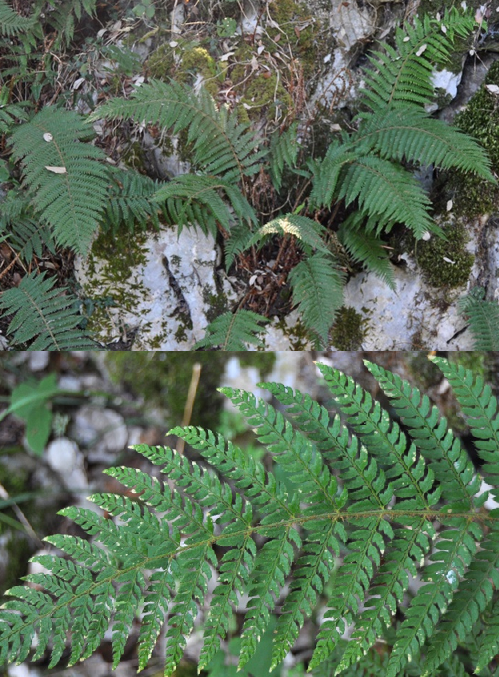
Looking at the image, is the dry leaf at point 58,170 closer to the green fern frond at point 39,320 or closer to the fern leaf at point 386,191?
the green fern frond at point 39,320

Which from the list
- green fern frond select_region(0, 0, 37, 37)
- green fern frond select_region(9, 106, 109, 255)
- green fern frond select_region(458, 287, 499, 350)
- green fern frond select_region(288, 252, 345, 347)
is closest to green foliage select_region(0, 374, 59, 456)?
green fern frond select_region(9, 106, 109, 255)

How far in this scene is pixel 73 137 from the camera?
293 centimetres

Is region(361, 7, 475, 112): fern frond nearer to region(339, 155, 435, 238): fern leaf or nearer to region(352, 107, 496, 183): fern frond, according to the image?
region(352, 107, 496, 183): fern frond

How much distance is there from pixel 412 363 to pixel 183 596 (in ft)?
3.82

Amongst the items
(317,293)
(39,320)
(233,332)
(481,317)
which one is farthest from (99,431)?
(481,317)

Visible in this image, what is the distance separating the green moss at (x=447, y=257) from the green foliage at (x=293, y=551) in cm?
177

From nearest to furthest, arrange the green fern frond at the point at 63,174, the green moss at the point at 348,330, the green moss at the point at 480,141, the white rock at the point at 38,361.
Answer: the white rock at the point at 38,361, the green fern frond at the point at 63,174, the green moss at the point at 480,141, the green moss at the point at 348,330

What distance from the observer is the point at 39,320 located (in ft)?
9.20

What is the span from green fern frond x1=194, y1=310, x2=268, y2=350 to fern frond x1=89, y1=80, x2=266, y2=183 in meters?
0.89

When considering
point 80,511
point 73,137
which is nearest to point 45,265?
point 73,137

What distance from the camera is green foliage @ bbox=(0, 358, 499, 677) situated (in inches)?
51.0

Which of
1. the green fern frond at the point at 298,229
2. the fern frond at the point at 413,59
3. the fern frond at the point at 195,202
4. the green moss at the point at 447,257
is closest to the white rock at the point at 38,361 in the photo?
the fern frond at the point at 195,202

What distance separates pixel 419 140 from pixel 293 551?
2.35 metres

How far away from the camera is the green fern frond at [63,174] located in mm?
2713
